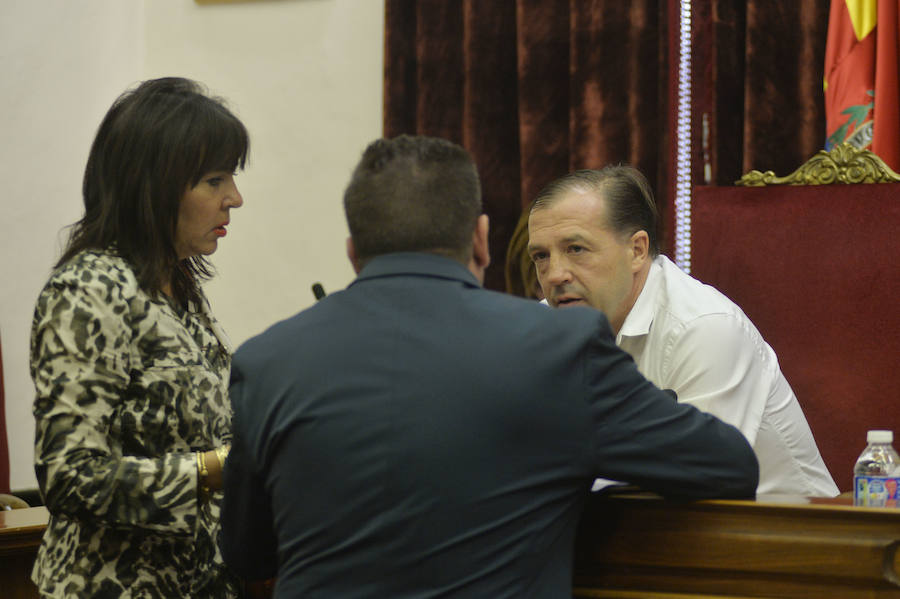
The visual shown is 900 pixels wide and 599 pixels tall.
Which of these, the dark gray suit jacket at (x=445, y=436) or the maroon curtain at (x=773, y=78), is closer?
the dark gray suit jacket at (x=445, y=436)

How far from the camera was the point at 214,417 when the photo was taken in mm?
1476

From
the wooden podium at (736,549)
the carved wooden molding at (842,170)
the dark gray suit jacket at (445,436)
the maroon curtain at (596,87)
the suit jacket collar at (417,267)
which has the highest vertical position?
the maroon curtain at (596,87)

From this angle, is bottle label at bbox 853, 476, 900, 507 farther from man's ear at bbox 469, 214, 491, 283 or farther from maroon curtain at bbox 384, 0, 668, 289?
maroon curtain at bbox 384, 0, 668, 289

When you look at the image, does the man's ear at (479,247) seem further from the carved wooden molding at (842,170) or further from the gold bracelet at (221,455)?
the carved wooden molding at (842,170)

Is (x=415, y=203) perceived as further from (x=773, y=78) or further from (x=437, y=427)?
(x=773, y=78)

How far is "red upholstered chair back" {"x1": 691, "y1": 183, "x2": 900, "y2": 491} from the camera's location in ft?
7.75

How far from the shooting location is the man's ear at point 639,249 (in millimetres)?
2066

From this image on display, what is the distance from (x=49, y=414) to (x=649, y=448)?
76 cm

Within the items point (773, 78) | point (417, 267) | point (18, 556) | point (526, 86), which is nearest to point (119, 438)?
point (417, 267)

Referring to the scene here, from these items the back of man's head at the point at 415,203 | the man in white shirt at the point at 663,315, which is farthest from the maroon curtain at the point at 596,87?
the back of man's head at the point at 415,203

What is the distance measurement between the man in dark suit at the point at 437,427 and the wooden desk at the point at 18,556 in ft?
3.36

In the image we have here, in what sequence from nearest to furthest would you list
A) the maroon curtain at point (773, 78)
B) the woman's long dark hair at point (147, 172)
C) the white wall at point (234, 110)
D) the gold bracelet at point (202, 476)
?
the gold bracelet at point (202, 476), the woman's long dark hair at point (147, 172), the maroon curtain at point (773, 78), the white wall at point (234, 110)

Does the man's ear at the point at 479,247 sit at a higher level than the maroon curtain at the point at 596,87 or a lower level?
lower

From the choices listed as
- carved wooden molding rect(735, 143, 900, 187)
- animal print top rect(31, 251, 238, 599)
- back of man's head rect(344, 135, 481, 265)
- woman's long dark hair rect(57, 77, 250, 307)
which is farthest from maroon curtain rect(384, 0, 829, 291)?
back of man's head rect(344, 135, 481, 265)
